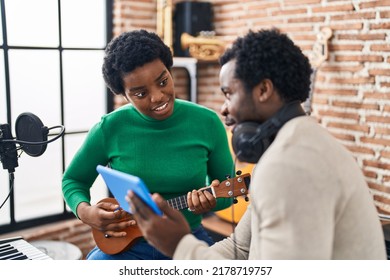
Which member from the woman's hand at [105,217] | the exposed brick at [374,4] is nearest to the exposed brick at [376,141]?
the exposed brick at [374,4]

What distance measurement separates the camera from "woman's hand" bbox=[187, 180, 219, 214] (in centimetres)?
154

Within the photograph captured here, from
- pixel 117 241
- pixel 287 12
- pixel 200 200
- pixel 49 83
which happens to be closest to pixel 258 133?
pixel 200 200

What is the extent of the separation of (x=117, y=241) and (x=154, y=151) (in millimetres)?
345

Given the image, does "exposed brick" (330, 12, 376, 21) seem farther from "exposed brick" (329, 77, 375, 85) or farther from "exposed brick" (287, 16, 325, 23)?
"exposed brick" (329, 77, 375, 85)

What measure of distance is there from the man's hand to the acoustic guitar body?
2.08 feet

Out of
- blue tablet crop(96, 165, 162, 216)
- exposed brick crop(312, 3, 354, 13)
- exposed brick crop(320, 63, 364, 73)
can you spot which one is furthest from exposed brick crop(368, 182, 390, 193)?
blue tablet crop(96, 165, 162, 216)

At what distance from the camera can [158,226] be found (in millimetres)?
970

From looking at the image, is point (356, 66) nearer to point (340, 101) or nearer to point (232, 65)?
point (340, 101)

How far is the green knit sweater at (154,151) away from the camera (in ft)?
5.35

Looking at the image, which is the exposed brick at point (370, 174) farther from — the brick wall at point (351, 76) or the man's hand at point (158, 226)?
the man's hand at point (158, 226)

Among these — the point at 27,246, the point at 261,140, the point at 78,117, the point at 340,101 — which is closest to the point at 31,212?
the point at 78,117

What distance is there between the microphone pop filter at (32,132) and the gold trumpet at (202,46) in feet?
5.85

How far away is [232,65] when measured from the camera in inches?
39.8

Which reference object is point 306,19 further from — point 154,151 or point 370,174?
point 154,151
